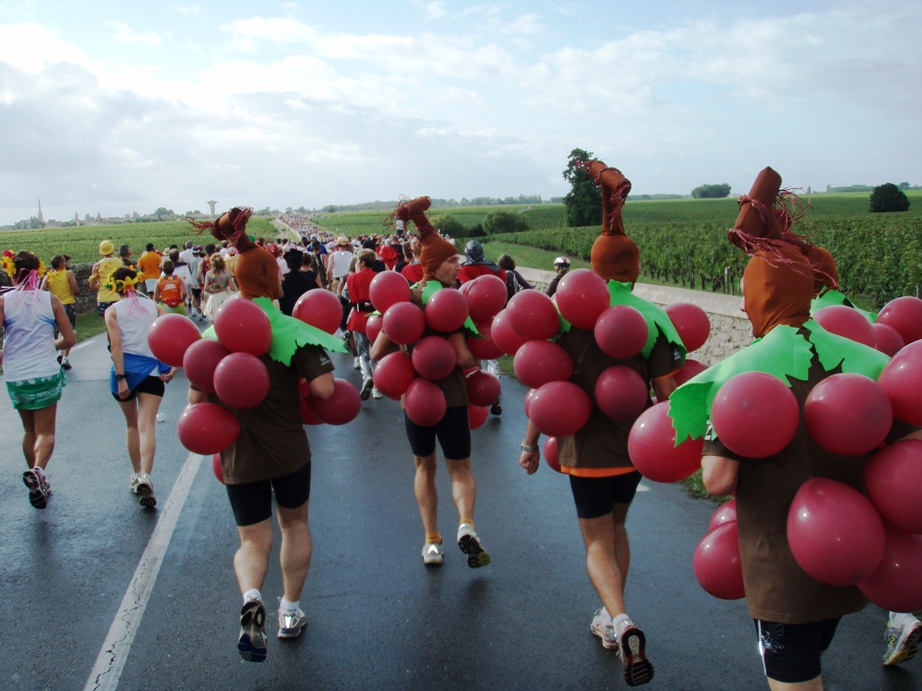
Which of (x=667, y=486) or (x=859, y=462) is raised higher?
(x=859, y=462)

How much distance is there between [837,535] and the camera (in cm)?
206

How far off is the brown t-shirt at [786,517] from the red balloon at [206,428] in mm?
2168

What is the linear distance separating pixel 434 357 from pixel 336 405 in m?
0.81

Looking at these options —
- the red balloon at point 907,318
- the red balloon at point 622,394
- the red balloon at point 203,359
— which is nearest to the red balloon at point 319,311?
the red balloon at point 203,359

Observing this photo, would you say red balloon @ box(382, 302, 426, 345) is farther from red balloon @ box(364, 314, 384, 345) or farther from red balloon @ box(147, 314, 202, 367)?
red balloon @ box(147, 314, 202, 367)

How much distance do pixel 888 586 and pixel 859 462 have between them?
36 centimetres

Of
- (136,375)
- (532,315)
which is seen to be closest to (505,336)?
(532,315)

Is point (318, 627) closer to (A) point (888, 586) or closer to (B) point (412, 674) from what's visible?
(B) point (412, 674)

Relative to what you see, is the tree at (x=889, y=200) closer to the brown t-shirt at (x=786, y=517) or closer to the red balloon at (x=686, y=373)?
the red balloon at (x=686, y=373)

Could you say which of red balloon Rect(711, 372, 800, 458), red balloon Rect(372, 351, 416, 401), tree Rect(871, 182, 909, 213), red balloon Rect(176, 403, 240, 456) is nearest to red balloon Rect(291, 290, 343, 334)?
red balloon Rect(176, 403, 240, 456)

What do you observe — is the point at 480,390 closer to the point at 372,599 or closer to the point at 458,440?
the point at 458,440

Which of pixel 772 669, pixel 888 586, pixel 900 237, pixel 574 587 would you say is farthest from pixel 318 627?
pixel 900 237

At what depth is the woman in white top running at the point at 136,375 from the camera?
227 inches

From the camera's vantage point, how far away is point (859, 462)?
2271 millimetres
